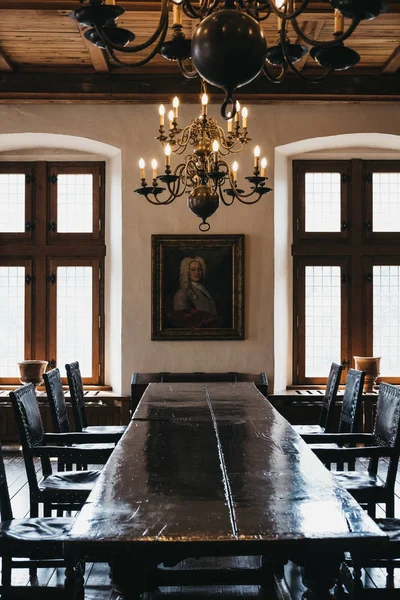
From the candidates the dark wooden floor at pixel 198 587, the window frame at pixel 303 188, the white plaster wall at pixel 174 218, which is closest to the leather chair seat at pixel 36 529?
the dark wooden floor at pixel 198 587

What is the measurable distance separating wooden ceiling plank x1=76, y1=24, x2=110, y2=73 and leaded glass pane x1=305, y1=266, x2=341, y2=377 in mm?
3048

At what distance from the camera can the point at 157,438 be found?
325 cm

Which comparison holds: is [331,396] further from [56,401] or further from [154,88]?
[154,88]

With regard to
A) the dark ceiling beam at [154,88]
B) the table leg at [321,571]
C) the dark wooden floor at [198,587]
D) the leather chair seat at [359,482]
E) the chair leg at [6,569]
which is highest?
the dark ceiling beam at [154,88]

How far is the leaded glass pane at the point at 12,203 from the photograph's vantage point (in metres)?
7.28

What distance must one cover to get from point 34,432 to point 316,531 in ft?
6.57

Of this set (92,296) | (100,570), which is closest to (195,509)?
(100,570)

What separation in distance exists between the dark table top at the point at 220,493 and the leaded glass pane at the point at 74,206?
4.02m

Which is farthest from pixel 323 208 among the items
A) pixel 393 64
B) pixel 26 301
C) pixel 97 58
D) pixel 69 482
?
pixel 69 482

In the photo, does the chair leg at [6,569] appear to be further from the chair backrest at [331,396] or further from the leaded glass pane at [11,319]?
the leaded glass pane at [11,319]

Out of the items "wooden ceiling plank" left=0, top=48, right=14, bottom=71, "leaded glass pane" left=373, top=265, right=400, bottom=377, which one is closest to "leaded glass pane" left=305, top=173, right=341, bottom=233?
"leaded glass pane" left=373, top=265, right=400, bottom=377

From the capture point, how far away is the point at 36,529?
2.84 metres

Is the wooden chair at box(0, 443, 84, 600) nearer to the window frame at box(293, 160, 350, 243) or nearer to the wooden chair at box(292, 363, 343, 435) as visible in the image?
the wooden chair at box(292, 363, 343, 435)

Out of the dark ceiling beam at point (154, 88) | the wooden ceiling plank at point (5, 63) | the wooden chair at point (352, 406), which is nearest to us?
the wooden chair at point (352, 406)
